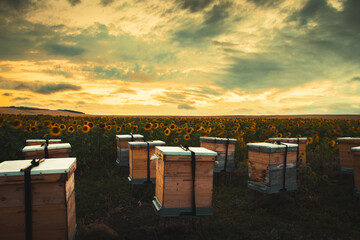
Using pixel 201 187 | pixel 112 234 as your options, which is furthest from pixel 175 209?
pixel 112 234

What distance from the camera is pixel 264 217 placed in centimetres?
707

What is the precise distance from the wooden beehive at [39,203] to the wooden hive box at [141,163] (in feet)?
13.5

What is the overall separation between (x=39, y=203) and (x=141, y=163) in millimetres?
4479

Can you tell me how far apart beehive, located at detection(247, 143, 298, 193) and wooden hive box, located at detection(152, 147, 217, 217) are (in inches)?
107

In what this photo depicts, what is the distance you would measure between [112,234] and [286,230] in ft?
14.3

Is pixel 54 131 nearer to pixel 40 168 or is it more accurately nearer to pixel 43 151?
pixel 43 151

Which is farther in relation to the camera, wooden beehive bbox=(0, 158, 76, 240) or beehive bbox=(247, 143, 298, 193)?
beehive bbox=(247, 143, 298, 193)

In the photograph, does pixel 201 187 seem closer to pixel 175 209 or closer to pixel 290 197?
pixel 175 209

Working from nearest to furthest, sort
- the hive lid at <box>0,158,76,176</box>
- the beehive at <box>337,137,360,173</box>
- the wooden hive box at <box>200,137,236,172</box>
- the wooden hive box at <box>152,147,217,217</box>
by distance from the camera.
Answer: the hive lid at <box>0,158,76,176</box>, the wooden hive box at <box>152,147,217,217</box>, the wooden hive box at <box>200,137,236,172</box>, the beehive at <box>337,137,360,173</box>

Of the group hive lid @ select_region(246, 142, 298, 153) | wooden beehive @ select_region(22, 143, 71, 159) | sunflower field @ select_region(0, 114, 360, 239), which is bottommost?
sunflower field @ select_region(0, 114, 360, 239)

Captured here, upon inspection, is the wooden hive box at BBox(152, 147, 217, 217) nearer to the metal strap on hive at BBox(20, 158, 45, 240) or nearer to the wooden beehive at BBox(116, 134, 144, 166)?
the metal strap on hive at BBox(20, 158, 45, 240)

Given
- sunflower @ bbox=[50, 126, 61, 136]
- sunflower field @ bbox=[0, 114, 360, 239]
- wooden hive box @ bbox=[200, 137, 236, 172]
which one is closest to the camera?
sunflower field @ bbox=[0, 114, 360, 239]

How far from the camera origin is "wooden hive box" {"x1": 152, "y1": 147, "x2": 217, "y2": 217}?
5.20 m

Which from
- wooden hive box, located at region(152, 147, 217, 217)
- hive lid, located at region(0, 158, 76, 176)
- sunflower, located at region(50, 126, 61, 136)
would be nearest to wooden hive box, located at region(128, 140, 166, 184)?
wooden hive box, located at region(152, 147, 217, 217)
